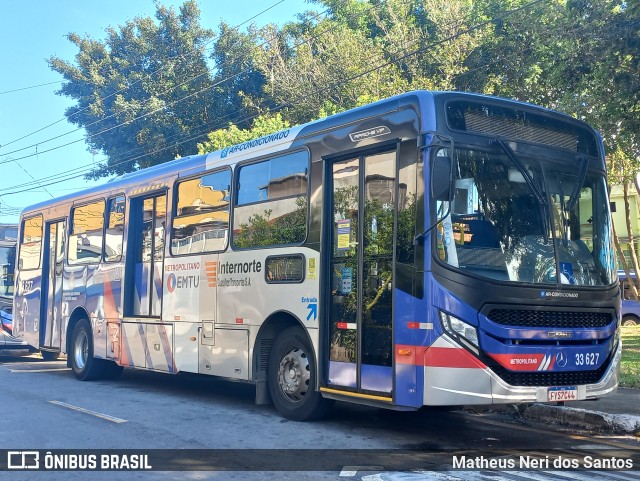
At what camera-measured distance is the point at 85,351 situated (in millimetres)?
13961

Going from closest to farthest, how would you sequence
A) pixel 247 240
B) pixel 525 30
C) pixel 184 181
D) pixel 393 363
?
pixel 393 363 < pixel 247 240 < pixel 184 181 < pixel 525 30

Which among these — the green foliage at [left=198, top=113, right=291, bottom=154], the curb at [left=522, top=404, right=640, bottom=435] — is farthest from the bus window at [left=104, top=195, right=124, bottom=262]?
the green foliage at [left=198, top=113, right=291, bottom=154]

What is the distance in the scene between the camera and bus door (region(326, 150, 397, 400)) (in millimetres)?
7820

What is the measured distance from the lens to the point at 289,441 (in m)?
7.94

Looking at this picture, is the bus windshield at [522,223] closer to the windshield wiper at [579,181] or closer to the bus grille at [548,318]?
the windshield wiper at [579,181]

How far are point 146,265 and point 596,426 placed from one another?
23.5 feet

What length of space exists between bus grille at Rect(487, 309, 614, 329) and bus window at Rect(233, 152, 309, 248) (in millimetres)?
2727

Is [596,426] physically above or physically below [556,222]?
below

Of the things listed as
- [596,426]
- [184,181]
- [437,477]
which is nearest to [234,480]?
[437,477]

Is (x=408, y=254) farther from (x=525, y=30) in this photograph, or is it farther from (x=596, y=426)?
(x=525, y=30)

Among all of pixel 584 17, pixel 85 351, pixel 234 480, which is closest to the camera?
pixel 234 480

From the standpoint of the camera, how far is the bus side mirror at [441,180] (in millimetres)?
7192

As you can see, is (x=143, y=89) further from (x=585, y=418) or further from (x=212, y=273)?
(x=585, y=418)

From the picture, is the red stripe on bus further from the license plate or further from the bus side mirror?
the bus side mirror
